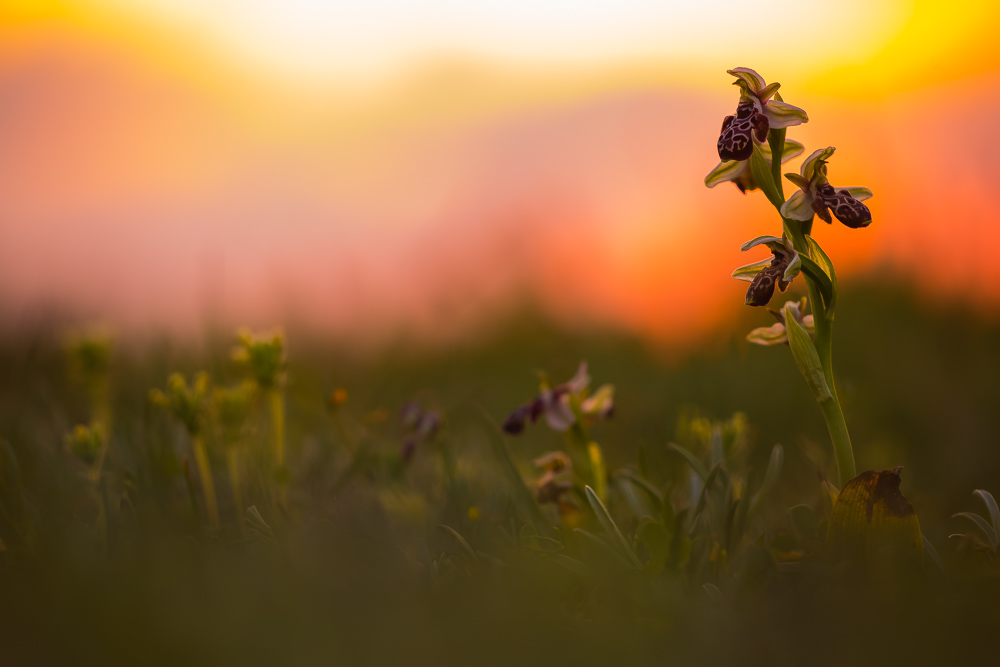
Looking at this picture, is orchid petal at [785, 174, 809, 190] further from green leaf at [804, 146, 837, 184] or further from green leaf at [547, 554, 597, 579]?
green leaf at [547, 554, 597, 579]

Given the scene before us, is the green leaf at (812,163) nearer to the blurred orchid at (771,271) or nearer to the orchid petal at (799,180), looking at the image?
the orchid petal at (799,180)

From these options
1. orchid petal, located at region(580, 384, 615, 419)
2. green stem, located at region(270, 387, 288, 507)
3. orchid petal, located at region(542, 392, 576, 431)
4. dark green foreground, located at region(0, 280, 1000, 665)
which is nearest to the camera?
dark green foreground, located at region(0, 280, 1000, 665)

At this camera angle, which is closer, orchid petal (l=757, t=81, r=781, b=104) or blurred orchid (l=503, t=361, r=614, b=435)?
orchid petal (l=757, t=81, r=781, b=104)

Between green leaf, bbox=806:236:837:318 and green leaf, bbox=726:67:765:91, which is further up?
green leaf, bbox=726:67:765:91

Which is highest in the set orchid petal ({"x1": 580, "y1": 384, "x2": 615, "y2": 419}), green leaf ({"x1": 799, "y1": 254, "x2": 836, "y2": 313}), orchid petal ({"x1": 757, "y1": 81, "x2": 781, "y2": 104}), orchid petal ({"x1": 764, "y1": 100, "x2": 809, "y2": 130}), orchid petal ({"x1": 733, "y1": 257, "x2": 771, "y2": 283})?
orchid petal ({"x1": 757, "y1": 81, "x2": 781, "y2": 104})

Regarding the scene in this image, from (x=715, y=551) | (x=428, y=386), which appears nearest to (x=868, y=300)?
(x=428, y=386)

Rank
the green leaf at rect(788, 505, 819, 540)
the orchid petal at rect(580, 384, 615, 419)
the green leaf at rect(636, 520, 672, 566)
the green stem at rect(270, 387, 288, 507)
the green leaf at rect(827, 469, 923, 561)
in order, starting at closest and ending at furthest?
the green leaf at rect(827, 469, 923, 561) < the green leaf at rect(636, 520, 672, 566) < the green leaf at rect(788, 505, 819, 540) < the orchid petal at rect(580, 384, 615, 419) < the green stem at rect(270, 387, 288, 507)

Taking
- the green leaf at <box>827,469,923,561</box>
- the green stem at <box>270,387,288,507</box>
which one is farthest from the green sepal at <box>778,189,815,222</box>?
the green stem at <box>270,387,288,507</box>

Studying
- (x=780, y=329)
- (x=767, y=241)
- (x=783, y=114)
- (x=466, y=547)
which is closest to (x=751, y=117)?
(x=783, y=114)

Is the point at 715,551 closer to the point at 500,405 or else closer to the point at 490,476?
the point at 490,476
